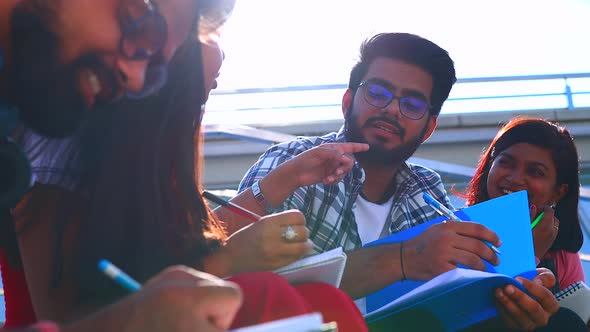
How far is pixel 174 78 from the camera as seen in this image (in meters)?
1.65

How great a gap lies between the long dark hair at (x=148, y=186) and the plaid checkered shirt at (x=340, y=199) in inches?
25.1

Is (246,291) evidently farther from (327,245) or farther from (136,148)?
(327,245)

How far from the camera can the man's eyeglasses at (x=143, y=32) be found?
4.12 feet

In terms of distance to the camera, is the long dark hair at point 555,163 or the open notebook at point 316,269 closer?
the open notebook at point 316,269

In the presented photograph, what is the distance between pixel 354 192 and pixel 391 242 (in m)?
0.58

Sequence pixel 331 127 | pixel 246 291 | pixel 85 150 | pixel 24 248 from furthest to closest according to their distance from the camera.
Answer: pixel 331 127 → pixel 85 150 → pixel 24 248 → pixel 246 291

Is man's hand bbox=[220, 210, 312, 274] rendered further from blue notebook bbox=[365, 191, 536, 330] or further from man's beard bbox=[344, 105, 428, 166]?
man's beard bbox=[344, 105, 428, 166]

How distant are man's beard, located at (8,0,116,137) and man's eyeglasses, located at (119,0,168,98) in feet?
0.21

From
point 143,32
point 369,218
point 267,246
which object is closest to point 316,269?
point 267,246

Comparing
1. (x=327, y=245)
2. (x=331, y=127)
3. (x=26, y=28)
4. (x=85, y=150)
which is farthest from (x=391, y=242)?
(x=331, y=127)

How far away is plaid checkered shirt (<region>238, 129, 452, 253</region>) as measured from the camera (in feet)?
8.01

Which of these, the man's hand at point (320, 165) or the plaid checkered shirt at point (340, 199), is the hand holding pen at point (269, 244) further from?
the plaid checkered shirt at point (340, 199)

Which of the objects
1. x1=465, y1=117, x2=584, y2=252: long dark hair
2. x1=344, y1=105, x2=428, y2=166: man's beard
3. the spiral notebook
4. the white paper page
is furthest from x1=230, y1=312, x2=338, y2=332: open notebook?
x1=465, y1=117, x2=584, y2=252: long dark hair

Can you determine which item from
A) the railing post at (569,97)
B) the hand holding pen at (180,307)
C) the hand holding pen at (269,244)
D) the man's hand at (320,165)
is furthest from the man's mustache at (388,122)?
the railing post at (569,97)
